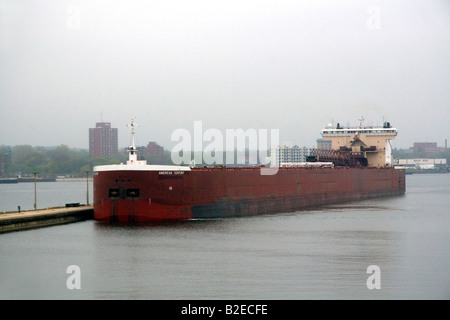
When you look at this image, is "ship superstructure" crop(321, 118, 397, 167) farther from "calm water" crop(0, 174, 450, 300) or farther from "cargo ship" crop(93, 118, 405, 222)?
"calm water" crop(0, 174, 450, 300)

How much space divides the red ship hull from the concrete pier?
1509 millimetres

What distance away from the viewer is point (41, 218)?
26.2 metres

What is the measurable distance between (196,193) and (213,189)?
1042 millimetres

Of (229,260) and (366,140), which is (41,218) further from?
(366,140)

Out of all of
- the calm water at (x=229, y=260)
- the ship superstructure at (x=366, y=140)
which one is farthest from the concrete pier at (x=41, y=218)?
the ship superstructure at (x=366, y=140)

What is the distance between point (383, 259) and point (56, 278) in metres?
9.16

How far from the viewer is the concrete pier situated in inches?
962

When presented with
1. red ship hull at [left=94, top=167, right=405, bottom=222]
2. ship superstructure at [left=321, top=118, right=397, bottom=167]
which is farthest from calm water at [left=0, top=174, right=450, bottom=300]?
ship superstructure at [left=321, top=118, right=397, bottom=167]

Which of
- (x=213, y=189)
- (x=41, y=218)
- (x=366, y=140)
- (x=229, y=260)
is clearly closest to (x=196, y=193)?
(x=213, y=189)

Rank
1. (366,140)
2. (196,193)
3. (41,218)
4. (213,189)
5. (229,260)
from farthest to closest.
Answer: (366,140) → (213,189) → (196,193) → (41,218) → (229,260)

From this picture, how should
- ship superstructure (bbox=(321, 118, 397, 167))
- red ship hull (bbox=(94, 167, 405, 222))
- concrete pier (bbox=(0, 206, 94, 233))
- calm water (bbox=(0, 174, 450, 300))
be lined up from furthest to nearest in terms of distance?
1. ship superstructure (bbox=(321, 118, 397, 167))
2. red ship hull (bbox=(94, 167, 405, 222))
3. concrete pier (bbox=(0, 206, 94, 233))
4. calm water (bbox=(0, 174, 450, 300))

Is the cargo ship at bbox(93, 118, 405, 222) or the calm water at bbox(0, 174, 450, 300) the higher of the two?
the cargo ship at bbox(93, 118, 405, 222)
